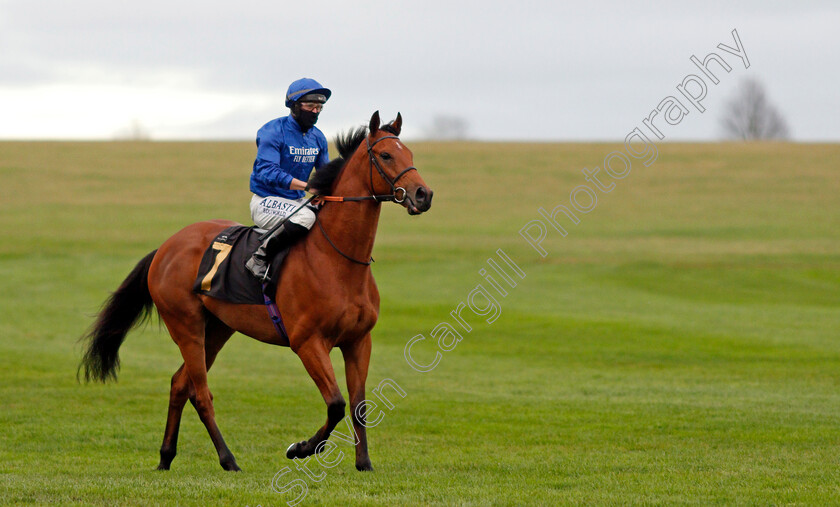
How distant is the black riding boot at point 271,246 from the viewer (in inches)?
316

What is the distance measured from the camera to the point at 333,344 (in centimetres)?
785

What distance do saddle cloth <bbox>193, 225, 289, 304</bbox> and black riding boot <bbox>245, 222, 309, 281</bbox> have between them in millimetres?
46

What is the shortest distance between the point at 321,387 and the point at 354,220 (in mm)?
1340

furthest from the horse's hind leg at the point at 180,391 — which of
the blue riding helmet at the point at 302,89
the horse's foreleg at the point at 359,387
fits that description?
the blue riding helmet at the point at 302,89

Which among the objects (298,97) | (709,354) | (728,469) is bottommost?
(709,354)

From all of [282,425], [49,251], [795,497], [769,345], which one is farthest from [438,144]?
[795,497]

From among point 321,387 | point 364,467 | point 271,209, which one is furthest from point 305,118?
point 364,467

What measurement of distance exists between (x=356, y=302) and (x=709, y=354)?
39.8 feet

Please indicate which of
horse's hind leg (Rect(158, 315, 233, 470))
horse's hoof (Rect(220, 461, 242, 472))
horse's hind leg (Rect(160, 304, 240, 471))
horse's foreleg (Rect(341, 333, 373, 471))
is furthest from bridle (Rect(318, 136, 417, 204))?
horse's hoof (Rect(220, 461, 242, 472))

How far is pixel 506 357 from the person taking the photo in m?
18.4

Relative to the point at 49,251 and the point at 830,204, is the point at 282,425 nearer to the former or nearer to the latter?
the point at 49,251

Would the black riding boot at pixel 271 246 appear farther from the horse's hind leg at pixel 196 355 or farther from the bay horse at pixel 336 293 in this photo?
the horse's hind leg at pixel 196 355

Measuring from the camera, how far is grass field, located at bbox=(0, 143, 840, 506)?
25.4ft

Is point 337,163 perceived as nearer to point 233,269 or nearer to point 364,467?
point 233,269
